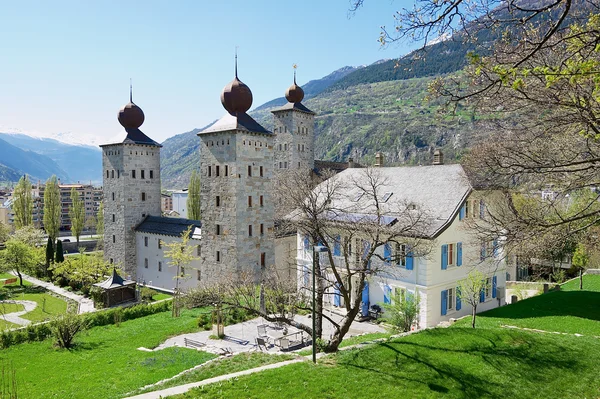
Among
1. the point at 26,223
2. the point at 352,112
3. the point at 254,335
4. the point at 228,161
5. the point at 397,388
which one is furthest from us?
the point at 352,112

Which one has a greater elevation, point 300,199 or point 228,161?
point 228,161

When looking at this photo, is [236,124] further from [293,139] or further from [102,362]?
[293,139]

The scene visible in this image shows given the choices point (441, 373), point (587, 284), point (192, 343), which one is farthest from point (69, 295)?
point (587, 284)

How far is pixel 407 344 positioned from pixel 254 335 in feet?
38.2

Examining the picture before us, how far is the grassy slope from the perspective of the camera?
1000cm

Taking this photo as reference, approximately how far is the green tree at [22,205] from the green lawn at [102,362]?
4231 centimetres

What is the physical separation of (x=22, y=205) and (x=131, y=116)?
2843cm

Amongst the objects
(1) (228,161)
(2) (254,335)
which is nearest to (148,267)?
(1) (228,161)

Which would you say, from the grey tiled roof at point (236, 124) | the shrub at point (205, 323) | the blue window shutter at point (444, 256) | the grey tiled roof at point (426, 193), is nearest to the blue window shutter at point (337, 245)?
the grey tiled roof at point (426, 193)

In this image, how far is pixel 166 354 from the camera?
18547 mm

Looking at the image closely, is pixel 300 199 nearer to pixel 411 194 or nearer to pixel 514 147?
pixel 514 147

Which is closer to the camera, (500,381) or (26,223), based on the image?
(500,381)

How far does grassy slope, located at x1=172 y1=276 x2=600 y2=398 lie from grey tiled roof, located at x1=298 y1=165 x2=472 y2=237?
8434 mm

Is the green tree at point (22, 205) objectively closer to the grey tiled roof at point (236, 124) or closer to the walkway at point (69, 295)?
the walkway at point (69, 295)
